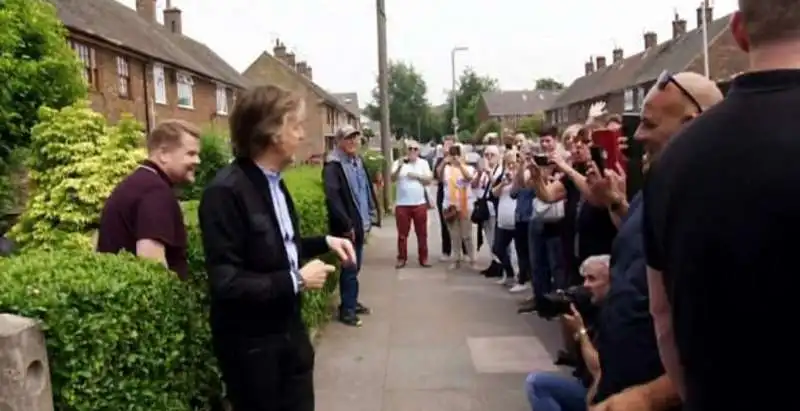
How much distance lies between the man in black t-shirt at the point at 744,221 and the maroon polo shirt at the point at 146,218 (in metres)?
2.44

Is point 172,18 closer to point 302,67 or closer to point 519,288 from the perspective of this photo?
point 302,67

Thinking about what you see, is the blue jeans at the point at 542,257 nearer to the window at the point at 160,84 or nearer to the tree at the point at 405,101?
the window at the point at 160,84

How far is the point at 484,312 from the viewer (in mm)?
8680

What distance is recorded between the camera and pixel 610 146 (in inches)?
151

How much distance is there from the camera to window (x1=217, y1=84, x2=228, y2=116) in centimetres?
3951

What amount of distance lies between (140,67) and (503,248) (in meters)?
21.9

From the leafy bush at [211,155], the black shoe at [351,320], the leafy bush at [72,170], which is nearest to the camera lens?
the leafy bush at [72,170]

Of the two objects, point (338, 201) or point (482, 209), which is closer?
point (338, 201)

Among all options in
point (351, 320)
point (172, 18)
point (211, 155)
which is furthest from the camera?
point (172, 18)

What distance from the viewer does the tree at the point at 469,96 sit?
9300cm

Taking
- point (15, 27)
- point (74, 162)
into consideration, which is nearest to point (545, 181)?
point (74, 162)

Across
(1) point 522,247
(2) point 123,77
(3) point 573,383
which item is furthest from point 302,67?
(3) point 573,383

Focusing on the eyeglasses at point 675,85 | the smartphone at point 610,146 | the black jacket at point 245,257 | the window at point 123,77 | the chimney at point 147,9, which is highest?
the chimney at point 147,9

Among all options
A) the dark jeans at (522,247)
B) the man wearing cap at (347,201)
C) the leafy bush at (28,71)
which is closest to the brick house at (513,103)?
the leafy bush at (28,71)
